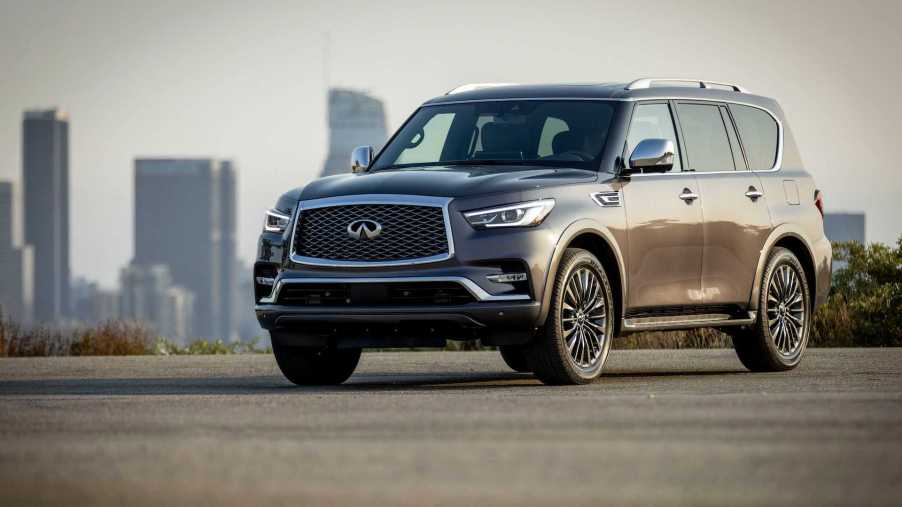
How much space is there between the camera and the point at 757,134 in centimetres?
1474

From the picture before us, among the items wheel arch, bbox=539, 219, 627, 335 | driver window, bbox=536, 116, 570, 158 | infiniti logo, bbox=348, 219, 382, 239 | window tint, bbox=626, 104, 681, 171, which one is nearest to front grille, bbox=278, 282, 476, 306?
infiniti logo, bbox=348, 219, 382, 239

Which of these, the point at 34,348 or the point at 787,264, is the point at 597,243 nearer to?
the point at 787,264

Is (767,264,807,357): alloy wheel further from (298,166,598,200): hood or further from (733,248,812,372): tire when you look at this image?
(298,166,598,200): hood

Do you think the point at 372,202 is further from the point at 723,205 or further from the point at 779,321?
the point at 779,321

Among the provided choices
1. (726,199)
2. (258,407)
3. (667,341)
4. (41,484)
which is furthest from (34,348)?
(41,484)

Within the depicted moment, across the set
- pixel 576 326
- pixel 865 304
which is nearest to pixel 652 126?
pixel 576 326

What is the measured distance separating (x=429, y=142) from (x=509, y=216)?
220 cm

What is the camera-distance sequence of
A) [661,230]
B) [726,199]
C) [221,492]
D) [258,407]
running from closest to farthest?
[221,492] < [258,407] < [661,230] < [726,199]

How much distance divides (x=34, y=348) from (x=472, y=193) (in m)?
10.4

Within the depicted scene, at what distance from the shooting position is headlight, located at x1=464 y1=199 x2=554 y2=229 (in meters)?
11.6

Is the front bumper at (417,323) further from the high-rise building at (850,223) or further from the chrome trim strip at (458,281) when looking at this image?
the high-rise building at (850,223)

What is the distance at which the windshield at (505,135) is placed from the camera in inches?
509

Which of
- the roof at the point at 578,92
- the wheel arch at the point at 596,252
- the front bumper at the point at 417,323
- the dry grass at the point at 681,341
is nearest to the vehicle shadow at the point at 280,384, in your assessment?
the front bumper at the point at 417,323

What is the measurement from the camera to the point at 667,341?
20875 mm
